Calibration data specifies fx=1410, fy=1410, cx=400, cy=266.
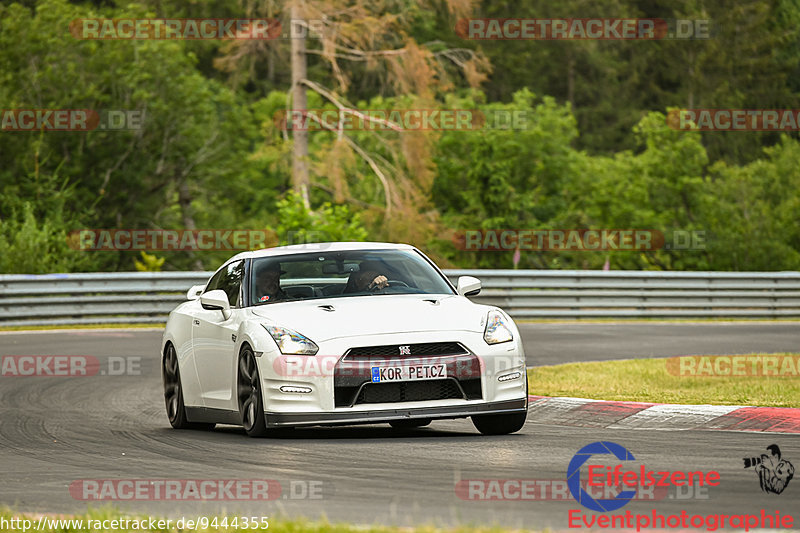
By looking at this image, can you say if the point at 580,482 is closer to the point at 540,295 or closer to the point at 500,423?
the point at 500,423

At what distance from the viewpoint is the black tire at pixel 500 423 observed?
1020 cm

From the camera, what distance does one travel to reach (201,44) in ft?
199

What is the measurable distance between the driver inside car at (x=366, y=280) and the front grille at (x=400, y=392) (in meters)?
1.35

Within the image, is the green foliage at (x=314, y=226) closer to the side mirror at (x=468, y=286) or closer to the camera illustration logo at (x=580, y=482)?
the side mirror at (x=468, y=286)

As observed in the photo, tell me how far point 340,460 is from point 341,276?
106 inches

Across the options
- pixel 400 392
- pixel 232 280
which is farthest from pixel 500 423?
pixel 232 280

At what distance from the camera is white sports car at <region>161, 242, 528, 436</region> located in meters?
9.59

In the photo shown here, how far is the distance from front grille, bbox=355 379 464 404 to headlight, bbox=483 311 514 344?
0.54 meters

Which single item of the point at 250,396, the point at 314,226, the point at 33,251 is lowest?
the point at 250,396

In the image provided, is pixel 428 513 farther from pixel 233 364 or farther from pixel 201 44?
pixel 201 44

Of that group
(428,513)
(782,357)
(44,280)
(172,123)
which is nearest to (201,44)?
(172,123)

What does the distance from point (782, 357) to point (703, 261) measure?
28336 millimetres

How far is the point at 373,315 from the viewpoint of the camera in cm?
993

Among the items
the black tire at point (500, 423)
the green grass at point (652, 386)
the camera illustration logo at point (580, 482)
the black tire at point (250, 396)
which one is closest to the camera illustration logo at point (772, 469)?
the camera illustration logo at point (580, 482)
